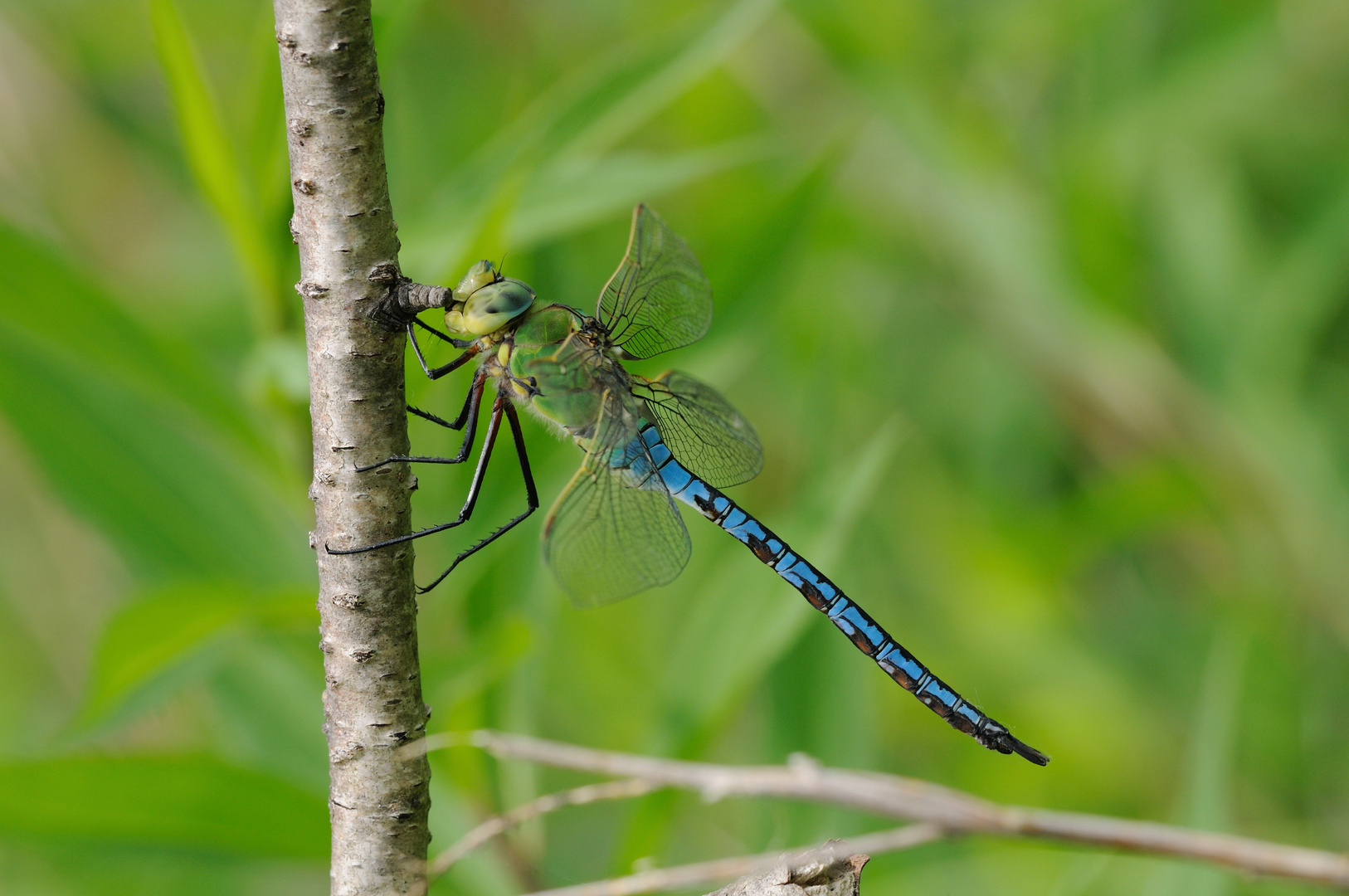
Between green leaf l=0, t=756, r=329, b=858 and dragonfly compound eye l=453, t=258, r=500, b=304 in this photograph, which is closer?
green leaf l=0, t=756, r=329, b=858

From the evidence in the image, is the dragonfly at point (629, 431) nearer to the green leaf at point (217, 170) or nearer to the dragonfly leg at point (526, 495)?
the dragonfly leg at point (526, 495)

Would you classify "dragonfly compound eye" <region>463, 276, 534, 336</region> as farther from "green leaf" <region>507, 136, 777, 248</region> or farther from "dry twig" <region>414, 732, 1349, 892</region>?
"dry twig" <region>414, 732, 1349, 892</region>

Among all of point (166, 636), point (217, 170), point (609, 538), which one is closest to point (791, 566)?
point (609, 538)

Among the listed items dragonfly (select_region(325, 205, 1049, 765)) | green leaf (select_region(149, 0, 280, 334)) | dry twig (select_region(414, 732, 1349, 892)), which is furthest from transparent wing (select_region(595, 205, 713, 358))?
dry twig (select_region(414, 732, 1349, 892))

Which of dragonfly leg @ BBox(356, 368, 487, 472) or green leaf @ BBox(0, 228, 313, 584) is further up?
green leaf @ BBox(0, 228, 313, 584)

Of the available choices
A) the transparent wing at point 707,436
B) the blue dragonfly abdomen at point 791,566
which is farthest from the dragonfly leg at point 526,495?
the transparent wing at point 707,436

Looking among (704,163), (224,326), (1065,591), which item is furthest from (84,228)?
(1065,591)

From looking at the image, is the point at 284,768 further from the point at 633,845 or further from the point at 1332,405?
the point at 1332,405
